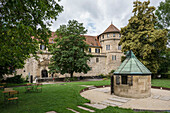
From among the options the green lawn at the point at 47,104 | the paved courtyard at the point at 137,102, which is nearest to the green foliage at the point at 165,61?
the paved courtyard at the point at 137,102

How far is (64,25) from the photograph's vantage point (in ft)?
90.6

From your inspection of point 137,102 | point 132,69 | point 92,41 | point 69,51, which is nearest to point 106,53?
point 92,41

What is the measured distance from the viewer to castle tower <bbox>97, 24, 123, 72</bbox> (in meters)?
39.5

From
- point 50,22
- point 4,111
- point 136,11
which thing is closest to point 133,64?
point 50,22

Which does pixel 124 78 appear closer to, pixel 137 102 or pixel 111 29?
pixel 137 102

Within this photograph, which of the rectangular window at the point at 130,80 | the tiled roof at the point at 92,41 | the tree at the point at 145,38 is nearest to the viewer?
the rectangular window at the point at 130,80

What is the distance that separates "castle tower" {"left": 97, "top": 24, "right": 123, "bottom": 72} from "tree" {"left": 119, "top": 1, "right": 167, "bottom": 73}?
35.8ft

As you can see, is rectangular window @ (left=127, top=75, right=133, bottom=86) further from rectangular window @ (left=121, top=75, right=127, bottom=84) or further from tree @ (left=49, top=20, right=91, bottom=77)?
tree @ (left=49, top=20, right=91, bottom=77)

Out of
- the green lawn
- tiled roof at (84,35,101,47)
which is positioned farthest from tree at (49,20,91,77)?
the green lawn

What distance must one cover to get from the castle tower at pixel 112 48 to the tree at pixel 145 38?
1091 cm

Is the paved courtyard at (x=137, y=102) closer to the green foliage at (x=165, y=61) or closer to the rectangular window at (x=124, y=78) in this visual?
the rectangular window at (x=124, y=78)

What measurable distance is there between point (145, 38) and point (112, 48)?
13765 mm

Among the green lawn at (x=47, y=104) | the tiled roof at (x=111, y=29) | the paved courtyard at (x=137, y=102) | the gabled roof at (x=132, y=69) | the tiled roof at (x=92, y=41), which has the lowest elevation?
the paved courtyard at (x=137, y=102)

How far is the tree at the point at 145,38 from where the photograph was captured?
25031 mm
